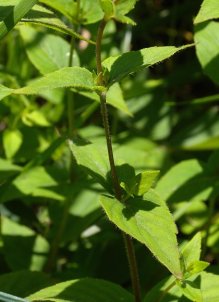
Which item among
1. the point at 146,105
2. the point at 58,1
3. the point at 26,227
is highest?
the point at 58,1

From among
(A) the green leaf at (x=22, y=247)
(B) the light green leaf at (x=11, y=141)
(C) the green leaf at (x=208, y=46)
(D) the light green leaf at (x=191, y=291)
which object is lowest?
(A) the green leaf at (x=22, y=247)

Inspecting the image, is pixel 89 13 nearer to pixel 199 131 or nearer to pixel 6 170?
pixel 6 170

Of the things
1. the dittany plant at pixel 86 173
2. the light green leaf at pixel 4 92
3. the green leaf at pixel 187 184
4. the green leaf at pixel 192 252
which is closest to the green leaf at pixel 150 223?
the dittany plant at pixel 86 173

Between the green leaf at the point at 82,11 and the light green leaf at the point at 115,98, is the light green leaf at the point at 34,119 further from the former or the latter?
the green leaf at the point at 82,11

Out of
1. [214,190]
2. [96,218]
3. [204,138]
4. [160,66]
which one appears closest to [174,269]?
[214,190]

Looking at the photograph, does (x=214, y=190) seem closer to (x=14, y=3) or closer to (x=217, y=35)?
(x=217, y=35)

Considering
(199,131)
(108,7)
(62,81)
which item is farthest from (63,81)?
(199,131)
